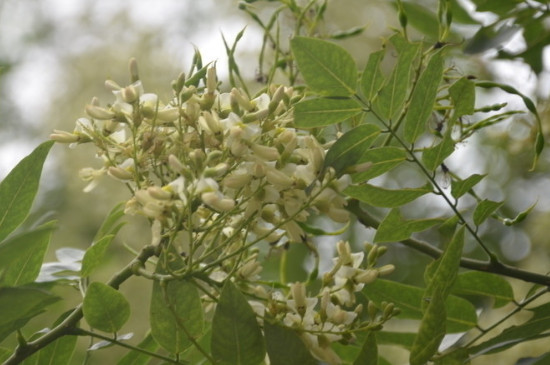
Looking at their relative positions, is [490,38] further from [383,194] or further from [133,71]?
[133,71]

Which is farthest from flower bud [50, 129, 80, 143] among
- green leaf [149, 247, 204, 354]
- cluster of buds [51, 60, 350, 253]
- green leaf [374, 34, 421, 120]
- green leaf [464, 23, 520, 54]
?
green leaf [464, 23, 520, 54]

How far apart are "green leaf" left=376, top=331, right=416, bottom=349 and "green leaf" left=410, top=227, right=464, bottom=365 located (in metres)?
0.14

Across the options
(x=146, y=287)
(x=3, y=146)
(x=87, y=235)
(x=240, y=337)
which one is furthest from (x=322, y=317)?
(x=3, y=146)

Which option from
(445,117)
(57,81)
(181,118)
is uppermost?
(181,118)

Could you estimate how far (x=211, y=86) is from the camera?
464 millimetres

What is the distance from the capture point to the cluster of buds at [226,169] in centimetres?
43

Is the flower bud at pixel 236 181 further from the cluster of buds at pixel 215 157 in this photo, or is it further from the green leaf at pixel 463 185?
the green leaf at pixel 463 185

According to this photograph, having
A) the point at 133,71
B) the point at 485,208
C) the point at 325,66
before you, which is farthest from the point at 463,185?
the point at 133,71

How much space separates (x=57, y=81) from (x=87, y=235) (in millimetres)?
697

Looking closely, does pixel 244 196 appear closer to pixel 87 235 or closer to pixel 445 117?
pixel 445 117

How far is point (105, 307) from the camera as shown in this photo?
1.48 feet

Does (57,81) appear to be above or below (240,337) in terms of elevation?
below

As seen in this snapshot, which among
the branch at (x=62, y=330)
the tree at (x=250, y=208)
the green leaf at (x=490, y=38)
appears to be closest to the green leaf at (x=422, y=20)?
the green leaf at (x=490, y=38)

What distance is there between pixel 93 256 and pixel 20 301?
0.52ft
